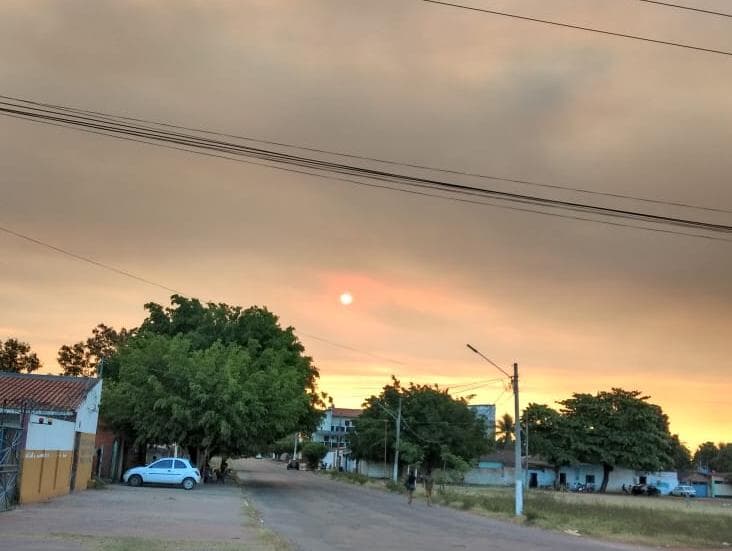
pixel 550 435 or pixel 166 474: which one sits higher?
pixel 550 435

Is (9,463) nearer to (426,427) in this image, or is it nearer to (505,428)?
(426,427)

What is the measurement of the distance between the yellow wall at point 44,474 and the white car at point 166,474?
32.1ft

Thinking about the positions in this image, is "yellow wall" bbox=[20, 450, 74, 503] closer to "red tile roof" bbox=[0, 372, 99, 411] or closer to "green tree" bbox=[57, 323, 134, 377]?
"red tile roof" bbox=[0, 372, 99, 411]

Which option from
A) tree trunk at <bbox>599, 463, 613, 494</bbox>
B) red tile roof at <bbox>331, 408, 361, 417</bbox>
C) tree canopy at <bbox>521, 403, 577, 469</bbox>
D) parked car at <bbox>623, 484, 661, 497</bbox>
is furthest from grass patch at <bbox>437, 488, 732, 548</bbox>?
red tile roof at <bbox>331, 408, 361, 417</bbox>

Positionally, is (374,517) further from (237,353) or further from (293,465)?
(293,465)

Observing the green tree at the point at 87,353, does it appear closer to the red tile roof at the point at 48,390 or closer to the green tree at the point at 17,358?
the green tree at the point at 17,358

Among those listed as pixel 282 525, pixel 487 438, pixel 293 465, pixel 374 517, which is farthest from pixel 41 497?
pixel 293 465

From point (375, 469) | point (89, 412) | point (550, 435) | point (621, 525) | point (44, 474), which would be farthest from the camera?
point (550, 435)

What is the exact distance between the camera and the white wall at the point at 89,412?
111ft

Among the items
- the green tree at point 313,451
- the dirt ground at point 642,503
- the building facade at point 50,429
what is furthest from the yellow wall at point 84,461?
the green tree at point 313,451

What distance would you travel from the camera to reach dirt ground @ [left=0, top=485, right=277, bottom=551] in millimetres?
15555

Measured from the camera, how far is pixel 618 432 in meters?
90.3

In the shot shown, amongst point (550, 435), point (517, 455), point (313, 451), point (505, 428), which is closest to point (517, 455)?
point (517, 455)

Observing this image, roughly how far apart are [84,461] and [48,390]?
400 cm
